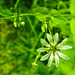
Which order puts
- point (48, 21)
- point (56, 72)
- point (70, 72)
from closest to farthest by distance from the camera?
point (48, 21) → point (70, 72) → point (56, 72)

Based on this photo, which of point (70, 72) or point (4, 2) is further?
point (4, 2)

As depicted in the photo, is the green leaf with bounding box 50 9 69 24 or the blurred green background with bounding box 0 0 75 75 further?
the blurred green background with bounding box 0 0 75 75

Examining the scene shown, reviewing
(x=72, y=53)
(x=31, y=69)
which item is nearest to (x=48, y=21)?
(x=72, y=53)

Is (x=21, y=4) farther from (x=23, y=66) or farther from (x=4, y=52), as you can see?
(x=23, y=66)

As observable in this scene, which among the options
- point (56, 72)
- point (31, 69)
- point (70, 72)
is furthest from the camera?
point (31, 69)

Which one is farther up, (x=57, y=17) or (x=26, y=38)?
(x=57, y=17)

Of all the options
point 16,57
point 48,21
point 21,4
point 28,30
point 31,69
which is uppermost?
point 21,4

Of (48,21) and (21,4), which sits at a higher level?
(21,4)

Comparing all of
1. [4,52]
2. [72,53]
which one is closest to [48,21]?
[72,53]

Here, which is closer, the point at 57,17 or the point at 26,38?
the point at 57,17

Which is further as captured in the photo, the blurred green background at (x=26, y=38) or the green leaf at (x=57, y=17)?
the blurred green background at (x=26, y=38)
